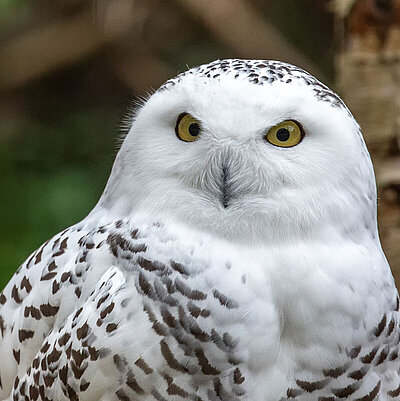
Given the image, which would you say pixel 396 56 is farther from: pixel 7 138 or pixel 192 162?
pixel 7 138

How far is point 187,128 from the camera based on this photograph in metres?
1.92

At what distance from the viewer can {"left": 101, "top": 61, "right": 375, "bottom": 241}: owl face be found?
1.85 m

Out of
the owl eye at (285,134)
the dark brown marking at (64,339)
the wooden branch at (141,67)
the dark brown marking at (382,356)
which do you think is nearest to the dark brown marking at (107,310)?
the dark brown marking at (64,339)

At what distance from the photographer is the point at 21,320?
2145 mm

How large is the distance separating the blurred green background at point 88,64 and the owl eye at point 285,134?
10.3ft

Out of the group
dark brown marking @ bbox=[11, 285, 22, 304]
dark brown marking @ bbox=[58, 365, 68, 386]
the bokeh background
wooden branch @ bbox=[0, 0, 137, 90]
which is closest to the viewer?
dark brown marking @ bbox=[58, 365, 68, 386]

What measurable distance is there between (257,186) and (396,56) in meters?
1.21

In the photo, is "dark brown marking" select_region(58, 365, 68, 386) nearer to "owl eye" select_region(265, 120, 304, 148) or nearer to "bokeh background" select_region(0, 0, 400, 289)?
"owl eye" select_region(265, 120, 304, 148)

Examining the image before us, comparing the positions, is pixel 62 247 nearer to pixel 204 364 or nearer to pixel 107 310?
pixel 107 310

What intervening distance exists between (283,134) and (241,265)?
0.29 m

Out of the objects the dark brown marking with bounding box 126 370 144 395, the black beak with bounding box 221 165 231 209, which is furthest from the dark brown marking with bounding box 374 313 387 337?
the dark brown marking with bounding box 126 370 144 395

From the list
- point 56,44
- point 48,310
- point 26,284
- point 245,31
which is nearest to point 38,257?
point 26,284

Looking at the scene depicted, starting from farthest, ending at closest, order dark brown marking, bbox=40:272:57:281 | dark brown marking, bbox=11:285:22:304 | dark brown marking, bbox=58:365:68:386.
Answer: dark brown marking, bbox=11:285:22:304
dark brown marking, bbox=40:272:57:281
dark brown marking, bbox=58:365:68:386

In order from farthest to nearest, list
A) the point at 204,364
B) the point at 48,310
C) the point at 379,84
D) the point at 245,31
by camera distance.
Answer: the point at 245,31 → the point at 379,84 → the point at 48,310 → the point at 204,364
